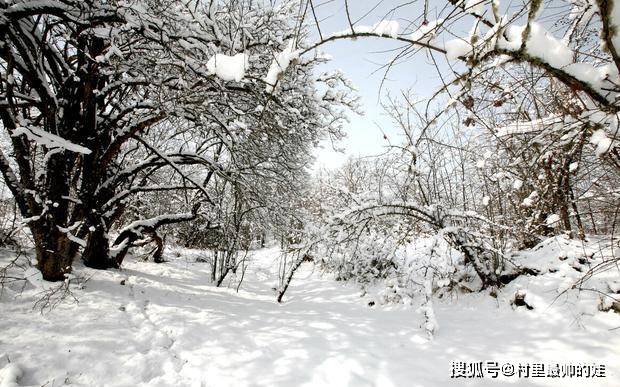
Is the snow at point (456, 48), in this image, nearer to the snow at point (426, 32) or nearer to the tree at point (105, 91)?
the snow at point (426, 32)

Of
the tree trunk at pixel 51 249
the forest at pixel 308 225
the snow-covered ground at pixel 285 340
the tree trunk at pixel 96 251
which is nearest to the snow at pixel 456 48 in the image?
the forest at pixel 308 225

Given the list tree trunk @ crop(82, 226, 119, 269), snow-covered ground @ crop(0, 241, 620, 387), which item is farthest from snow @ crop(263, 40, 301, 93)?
tree trunk @ crop(82, 226, 119, 269)

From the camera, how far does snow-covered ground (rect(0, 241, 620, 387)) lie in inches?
113

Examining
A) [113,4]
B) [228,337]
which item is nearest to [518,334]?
[228,337]

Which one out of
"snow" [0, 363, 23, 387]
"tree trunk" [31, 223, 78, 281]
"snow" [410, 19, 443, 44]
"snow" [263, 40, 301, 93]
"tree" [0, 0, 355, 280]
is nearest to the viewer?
"snow" [263, 40, 301, 93]

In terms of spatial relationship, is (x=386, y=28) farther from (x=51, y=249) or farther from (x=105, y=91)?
(x=51, y=249)

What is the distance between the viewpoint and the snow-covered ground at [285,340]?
2875 millimetres

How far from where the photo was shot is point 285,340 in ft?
13.0

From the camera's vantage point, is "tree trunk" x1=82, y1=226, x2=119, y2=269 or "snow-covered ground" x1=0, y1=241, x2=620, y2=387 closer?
"snow-covered ground" x1=0, y1=241, x2=620, y2=387

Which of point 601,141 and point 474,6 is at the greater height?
point 474,6

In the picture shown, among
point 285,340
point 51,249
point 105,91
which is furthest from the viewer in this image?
point 105,91

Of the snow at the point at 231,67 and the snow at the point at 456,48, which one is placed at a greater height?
the snow at the point at 456,48

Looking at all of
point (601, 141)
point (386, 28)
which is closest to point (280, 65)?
point (386, 28)

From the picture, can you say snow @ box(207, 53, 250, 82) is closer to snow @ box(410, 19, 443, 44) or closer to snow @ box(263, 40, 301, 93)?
snow @ box(263, 40, 301, 93)
